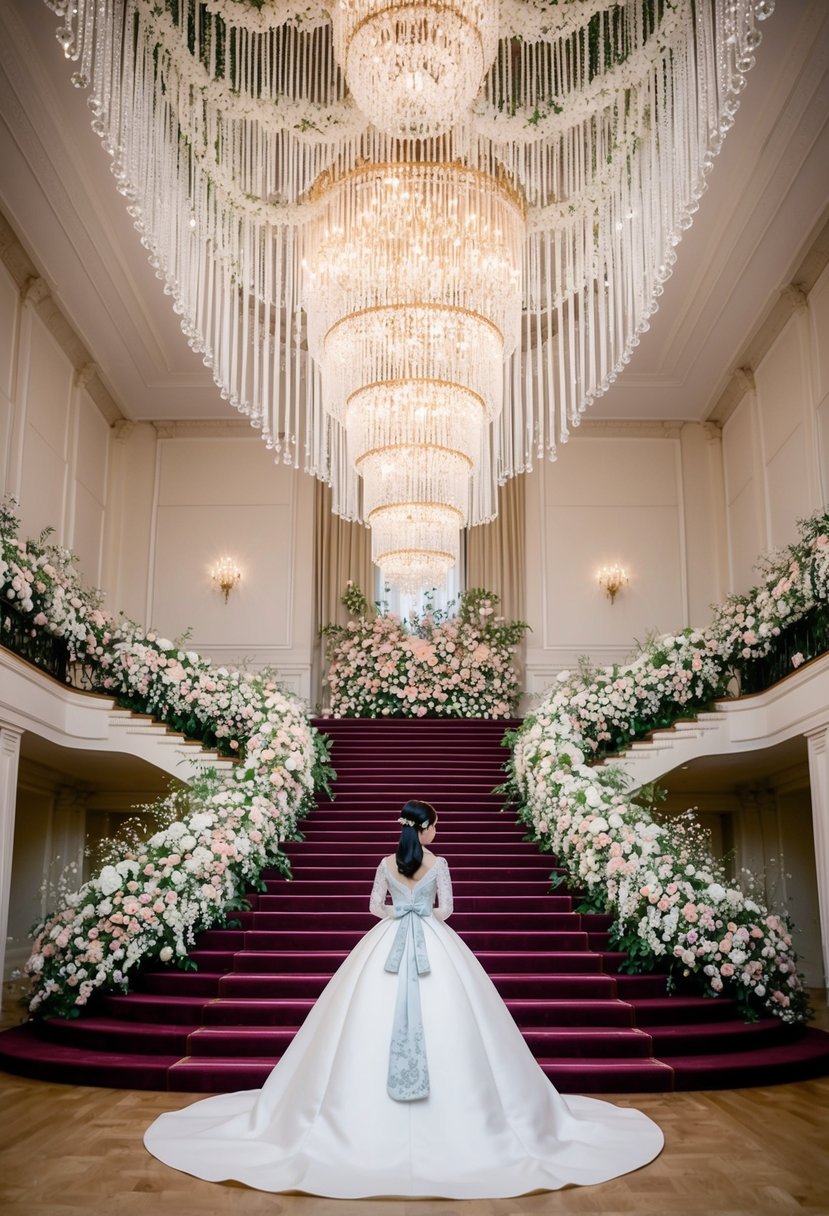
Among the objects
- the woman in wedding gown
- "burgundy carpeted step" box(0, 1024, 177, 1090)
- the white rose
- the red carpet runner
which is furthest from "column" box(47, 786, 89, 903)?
the woman in wedding gown

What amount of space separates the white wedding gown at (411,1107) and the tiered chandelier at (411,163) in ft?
12.9

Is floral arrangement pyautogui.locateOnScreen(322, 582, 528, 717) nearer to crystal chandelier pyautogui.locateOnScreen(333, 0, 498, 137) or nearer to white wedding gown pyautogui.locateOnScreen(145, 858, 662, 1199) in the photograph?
crystal chandelier pyautogui.locateOnScreen(333, 0, 498, 137)

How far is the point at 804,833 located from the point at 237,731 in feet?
20.8

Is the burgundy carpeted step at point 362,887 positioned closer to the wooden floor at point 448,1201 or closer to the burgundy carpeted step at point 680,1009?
the burgundy carpeted step at point 680,1009

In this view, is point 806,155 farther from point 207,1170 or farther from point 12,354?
point 207,1170

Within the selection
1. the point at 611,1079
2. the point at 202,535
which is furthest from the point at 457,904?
the point at 202,535

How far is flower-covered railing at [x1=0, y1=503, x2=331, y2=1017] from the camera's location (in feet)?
23.3

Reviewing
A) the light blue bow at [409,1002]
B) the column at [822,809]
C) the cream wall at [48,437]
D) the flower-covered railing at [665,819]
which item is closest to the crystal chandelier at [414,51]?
the light blue bow at [409,1002]

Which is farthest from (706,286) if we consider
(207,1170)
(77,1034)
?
(207,1170)

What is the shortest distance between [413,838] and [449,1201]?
4.61 ft

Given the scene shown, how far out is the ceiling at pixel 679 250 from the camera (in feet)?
28.4

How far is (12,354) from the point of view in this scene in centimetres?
1119

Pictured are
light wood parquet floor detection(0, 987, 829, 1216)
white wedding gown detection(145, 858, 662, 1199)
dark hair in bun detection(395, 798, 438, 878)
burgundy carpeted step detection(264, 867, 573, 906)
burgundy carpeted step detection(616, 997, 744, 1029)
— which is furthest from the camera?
burgundy carpeted step detection(264, 867, 573, 906)

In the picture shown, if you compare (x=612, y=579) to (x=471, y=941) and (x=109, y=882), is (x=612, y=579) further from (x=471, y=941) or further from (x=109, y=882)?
(x=109, y=882)
